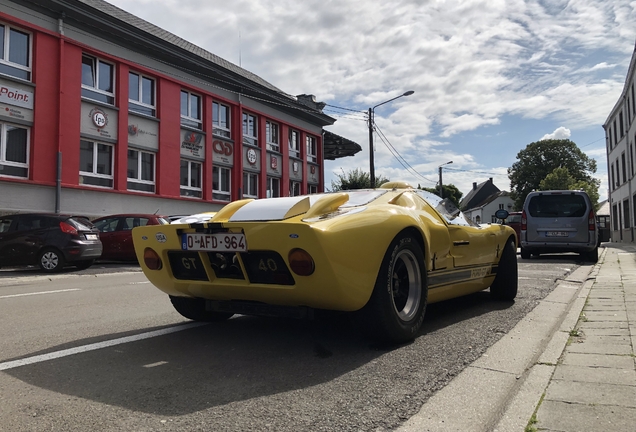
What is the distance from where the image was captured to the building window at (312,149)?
3095 cm

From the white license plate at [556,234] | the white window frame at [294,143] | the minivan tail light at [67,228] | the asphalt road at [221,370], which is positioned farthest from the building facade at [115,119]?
the white license plate at [556,234]

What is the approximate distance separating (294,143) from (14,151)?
53.6 feet

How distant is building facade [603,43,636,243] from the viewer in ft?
101

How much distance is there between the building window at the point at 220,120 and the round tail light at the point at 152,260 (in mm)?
19667

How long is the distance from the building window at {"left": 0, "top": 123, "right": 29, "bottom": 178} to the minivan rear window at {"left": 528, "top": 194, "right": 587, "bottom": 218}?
14.3 meters

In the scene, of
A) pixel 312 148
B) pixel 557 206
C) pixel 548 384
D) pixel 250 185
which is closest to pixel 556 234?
pixel 557 206

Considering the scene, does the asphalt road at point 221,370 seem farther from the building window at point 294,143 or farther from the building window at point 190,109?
the building window at point 294,143

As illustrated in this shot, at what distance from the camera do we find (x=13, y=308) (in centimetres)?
586

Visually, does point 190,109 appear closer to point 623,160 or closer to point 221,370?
point 221,370

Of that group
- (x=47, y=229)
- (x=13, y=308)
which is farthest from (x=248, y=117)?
(x=13, y=308)

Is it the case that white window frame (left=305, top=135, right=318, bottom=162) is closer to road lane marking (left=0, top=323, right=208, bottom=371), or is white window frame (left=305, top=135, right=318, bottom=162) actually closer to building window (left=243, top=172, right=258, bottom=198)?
building window (left=243, top=172, right=258, bottom=198)

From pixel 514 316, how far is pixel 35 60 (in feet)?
52.2

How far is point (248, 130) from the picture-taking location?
25.5m

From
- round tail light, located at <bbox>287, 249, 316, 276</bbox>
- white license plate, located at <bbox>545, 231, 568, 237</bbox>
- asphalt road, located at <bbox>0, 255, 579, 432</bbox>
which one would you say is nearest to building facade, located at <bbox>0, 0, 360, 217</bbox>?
asphalt road, located at <bbox>0, 255, 579, 432</bbox>
